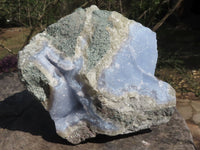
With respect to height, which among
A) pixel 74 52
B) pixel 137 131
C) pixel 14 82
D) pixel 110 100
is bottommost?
pixel 14 82

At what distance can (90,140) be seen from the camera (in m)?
1.91

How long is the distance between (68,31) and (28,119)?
98 centimetres

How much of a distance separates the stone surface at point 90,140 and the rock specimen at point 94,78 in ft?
0.37

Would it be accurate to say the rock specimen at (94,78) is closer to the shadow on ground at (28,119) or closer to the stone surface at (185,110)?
the shadow on ground at (28,119)

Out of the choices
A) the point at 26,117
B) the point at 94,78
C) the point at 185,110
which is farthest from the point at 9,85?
the point at 185,110

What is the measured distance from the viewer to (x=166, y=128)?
79.2 inches

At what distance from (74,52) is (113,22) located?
0.38 m

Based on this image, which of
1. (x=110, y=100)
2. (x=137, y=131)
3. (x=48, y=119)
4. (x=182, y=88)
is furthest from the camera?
(x=182, y=88)

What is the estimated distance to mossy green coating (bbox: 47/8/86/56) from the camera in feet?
5.79

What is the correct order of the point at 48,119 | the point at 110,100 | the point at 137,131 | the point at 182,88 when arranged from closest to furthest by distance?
the point at 110,100 → the point at 137,131 → the point at 48,119 → the point at 182,88

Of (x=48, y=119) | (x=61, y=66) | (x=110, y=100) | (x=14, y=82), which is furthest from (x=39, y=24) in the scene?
(x=110, y=100)

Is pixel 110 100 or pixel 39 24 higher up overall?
pixel 110 100

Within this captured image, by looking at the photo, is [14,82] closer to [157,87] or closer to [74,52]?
[74,52]

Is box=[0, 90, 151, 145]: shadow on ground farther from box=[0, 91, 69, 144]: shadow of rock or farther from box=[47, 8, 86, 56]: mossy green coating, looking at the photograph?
box=[47, 8, 86, 56]: mossy green coating
